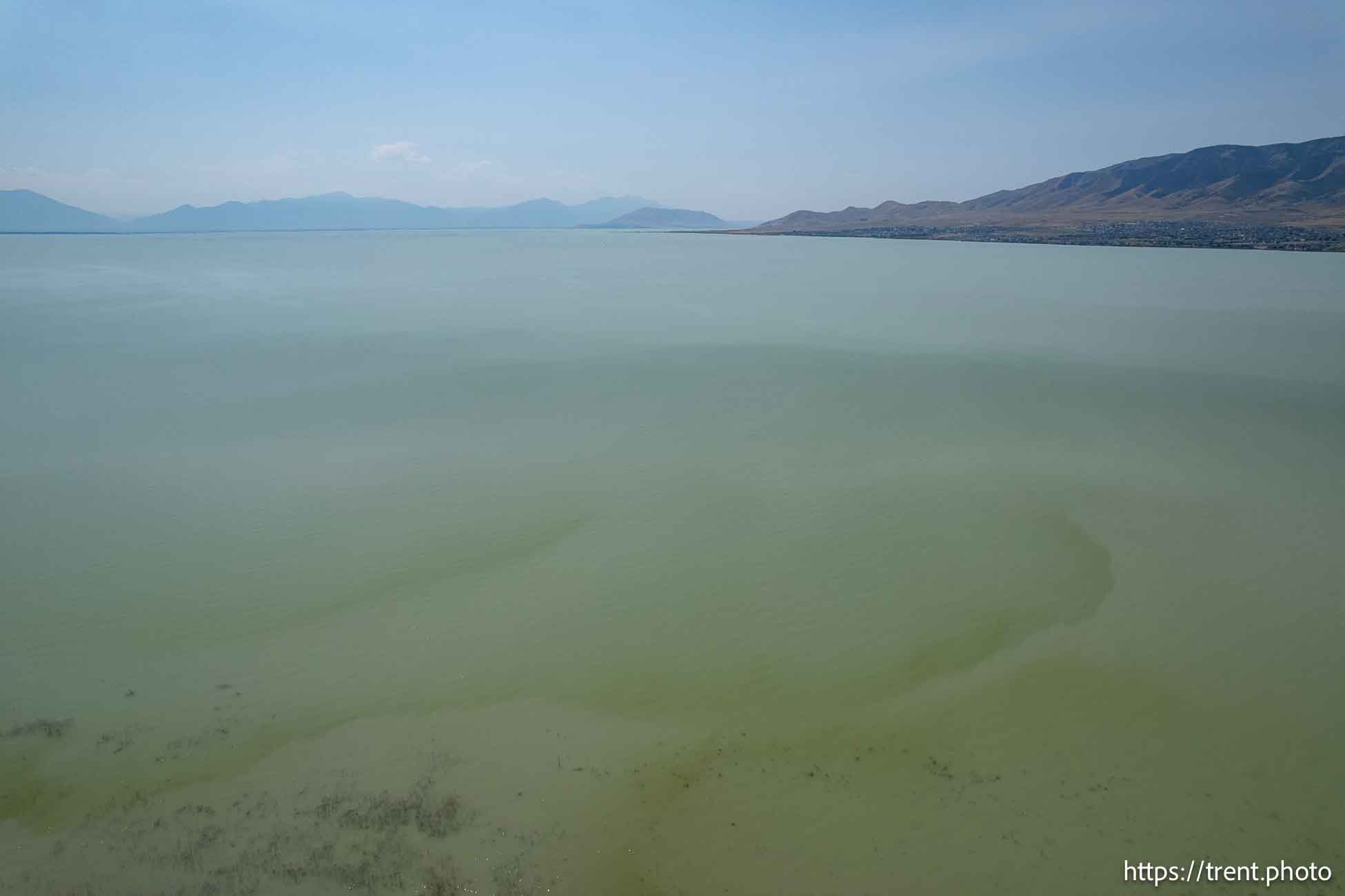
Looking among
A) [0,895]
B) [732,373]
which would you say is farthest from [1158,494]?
[0,895]

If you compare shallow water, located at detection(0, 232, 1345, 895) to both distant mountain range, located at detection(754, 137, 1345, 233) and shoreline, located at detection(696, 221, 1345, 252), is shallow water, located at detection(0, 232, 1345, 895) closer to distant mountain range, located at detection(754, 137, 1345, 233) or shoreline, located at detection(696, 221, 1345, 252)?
shoreline, located at detection(696, 221, 1345, 252)

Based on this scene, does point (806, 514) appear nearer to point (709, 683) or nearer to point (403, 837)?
point (709, 683)

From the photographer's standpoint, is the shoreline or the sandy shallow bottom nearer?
the sandy shallow bottom

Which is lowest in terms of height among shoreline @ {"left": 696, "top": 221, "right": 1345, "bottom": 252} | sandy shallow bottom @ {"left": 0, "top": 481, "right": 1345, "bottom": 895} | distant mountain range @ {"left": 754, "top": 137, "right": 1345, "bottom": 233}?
sandy shallow bottom @ {"left": 0, "top": 481, "right": 1345, "bottom": 895}

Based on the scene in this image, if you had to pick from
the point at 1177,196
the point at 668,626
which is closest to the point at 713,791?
the point at 668,626

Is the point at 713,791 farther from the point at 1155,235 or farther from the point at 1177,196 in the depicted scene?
the point at 1177,196

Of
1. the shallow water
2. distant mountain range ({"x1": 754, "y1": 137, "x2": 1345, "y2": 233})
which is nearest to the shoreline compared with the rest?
distant mountain range ({"x1": 754, "y1": 137, "x2": 1345, "y2": 233})
